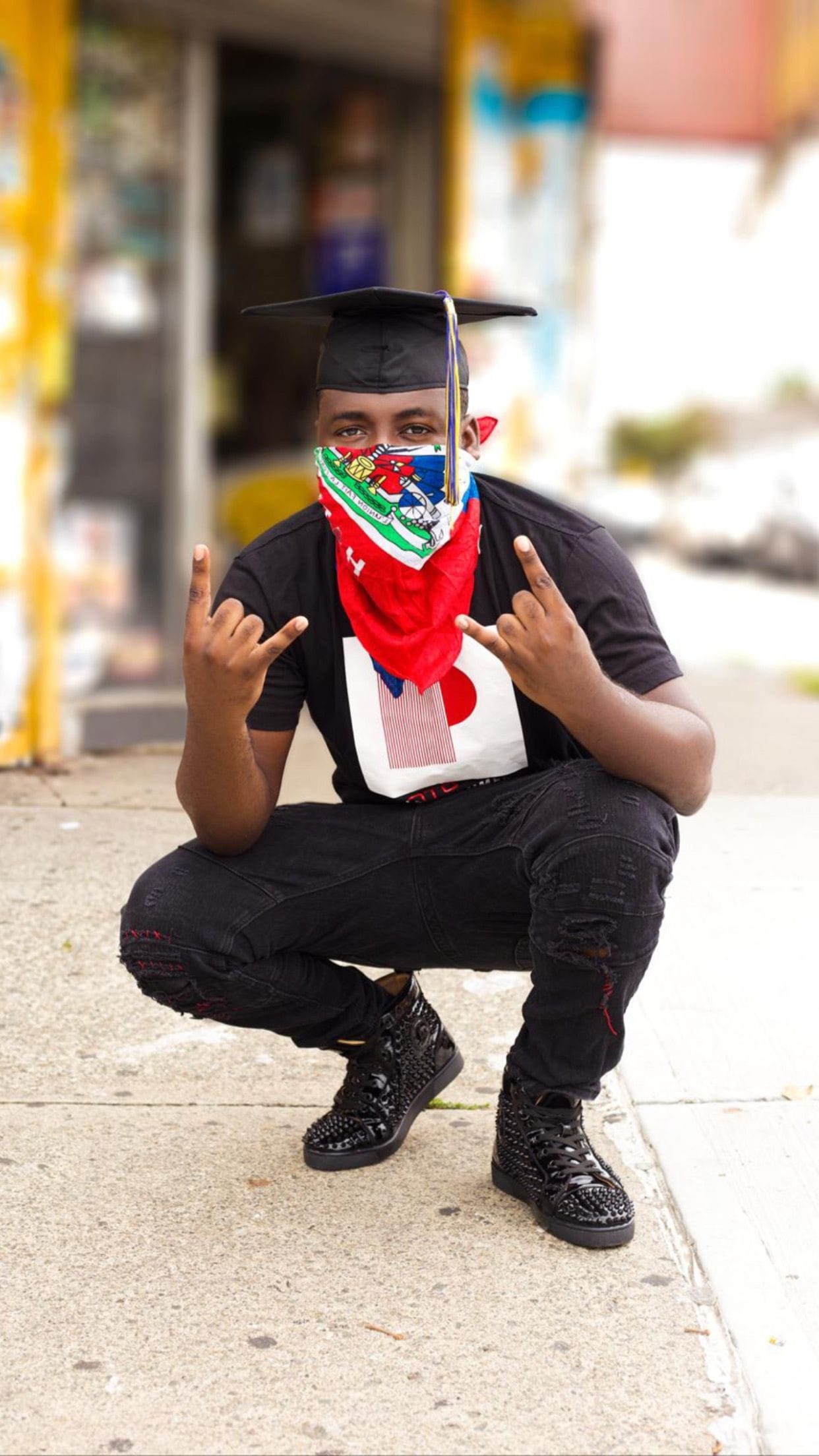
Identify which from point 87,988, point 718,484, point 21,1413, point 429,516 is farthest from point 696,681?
point 718,484

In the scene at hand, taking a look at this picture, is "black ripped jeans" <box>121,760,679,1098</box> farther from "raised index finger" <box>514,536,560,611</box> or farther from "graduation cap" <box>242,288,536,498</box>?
"graduation cap" <box>242,288,536,498</box>

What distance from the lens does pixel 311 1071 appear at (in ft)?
10.8

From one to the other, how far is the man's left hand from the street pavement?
2.91 feet

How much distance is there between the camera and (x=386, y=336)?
2.74 meters

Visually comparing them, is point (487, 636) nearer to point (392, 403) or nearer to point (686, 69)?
point (392, 403)

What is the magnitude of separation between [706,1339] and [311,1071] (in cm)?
112

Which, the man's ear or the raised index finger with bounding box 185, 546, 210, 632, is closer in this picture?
the raised index finger with bounding box 185, 546, 210, 632

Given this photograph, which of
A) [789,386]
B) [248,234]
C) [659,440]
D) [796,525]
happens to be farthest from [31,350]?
[659,440]

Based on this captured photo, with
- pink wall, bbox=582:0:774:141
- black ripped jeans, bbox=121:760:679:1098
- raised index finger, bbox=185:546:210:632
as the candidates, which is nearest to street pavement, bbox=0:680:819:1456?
black ripped jeans, bbox=121:760:679:1098

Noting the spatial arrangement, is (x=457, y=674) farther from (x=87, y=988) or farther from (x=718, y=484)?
(x=718, y=484)

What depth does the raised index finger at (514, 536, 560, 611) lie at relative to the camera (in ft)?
7.72

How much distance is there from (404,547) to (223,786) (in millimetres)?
460

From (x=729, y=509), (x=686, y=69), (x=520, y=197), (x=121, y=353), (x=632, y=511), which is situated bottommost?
(x=632, y=511)

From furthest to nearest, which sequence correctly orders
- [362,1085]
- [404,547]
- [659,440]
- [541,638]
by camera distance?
[659,440] → [362,1085] → [404,547] → [541,638]
